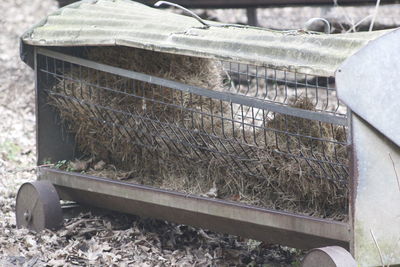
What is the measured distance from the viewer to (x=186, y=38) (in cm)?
409

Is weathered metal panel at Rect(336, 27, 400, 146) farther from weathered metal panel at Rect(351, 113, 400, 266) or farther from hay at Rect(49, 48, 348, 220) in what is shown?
hay at Rect(49, 48, 348, 220)

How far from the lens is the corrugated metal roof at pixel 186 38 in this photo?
347 centimetres

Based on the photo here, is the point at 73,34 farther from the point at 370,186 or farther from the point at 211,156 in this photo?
the point at 370,186

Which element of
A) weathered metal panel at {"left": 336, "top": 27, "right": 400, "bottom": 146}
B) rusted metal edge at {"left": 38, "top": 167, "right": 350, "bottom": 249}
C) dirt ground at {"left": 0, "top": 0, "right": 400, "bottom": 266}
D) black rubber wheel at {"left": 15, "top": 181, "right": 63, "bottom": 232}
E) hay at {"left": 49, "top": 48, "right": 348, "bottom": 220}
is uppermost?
weathered metal panel at {"left": 336, "top": 27, "right": 400, "bottom": 146}

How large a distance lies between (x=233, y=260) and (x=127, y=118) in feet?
3.73

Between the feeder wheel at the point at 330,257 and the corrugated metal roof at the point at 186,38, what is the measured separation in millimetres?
801

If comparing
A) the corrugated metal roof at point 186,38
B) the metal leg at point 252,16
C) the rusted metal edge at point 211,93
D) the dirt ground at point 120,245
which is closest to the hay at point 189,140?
the rusted metal edge at point 211,93

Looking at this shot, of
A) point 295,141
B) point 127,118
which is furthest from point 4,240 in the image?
point 295,141

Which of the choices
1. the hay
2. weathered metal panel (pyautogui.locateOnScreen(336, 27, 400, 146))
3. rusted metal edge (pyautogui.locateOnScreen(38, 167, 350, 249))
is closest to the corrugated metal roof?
weathered metal panel (pyautogui.locateOnScreen(336, 27, 400, 146))

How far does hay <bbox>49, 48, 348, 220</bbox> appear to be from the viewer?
413 cm

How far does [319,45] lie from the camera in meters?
3.56

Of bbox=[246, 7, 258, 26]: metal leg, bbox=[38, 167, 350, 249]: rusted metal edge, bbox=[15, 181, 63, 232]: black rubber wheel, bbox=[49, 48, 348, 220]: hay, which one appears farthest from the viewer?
bbox=[246, 7, 258, 26]: metal leg

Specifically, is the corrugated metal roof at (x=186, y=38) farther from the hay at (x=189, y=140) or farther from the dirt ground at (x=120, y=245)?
the dirt ground at (x=120, y=245)

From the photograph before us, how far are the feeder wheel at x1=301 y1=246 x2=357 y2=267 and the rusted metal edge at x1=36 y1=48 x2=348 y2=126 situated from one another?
0.58 meters
